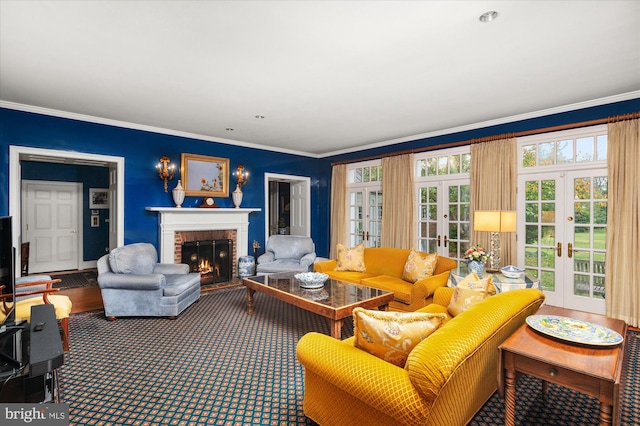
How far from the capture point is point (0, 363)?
4.66ft

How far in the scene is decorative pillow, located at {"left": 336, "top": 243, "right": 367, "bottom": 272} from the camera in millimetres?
4785

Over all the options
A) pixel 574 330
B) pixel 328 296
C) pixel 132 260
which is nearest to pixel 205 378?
pixel 328 296

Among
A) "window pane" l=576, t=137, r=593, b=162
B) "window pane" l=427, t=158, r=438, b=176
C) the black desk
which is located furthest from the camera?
"window pane" l=427, t=158, r=438, b=176

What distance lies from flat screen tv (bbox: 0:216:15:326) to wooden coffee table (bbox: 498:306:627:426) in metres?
2.76

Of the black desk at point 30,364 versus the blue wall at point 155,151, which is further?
the blue wall at point 155,151

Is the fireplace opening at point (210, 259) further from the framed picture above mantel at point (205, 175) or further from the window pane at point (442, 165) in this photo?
the window pane at point (442, 165)

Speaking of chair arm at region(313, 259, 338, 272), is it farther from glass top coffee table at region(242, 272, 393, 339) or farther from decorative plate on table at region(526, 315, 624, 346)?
decorative plate on table at region(526, 315, 624, 346)

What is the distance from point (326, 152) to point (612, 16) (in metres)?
5.35

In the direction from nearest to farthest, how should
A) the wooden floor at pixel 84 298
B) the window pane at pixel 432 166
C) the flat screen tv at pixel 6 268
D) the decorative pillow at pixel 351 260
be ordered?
1. the flat screen tv at pixel 6 268
2. the wooden floor at pixel 84 298
3. the decorative pillow at pixel 351 260
4. the window pane at pixel 432 166

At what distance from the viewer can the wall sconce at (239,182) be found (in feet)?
19.4

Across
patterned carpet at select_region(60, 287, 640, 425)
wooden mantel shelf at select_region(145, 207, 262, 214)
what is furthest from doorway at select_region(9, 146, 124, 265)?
patterned carpet at select_region(60, 287, 640, 425)

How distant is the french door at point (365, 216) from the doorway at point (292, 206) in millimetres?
1062

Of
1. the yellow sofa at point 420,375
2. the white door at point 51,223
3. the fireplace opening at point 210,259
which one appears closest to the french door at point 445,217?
the yellow sofa at point 420,375

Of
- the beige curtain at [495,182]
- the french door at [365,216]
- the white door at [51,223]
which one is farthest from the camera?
the white door at [51,223]
